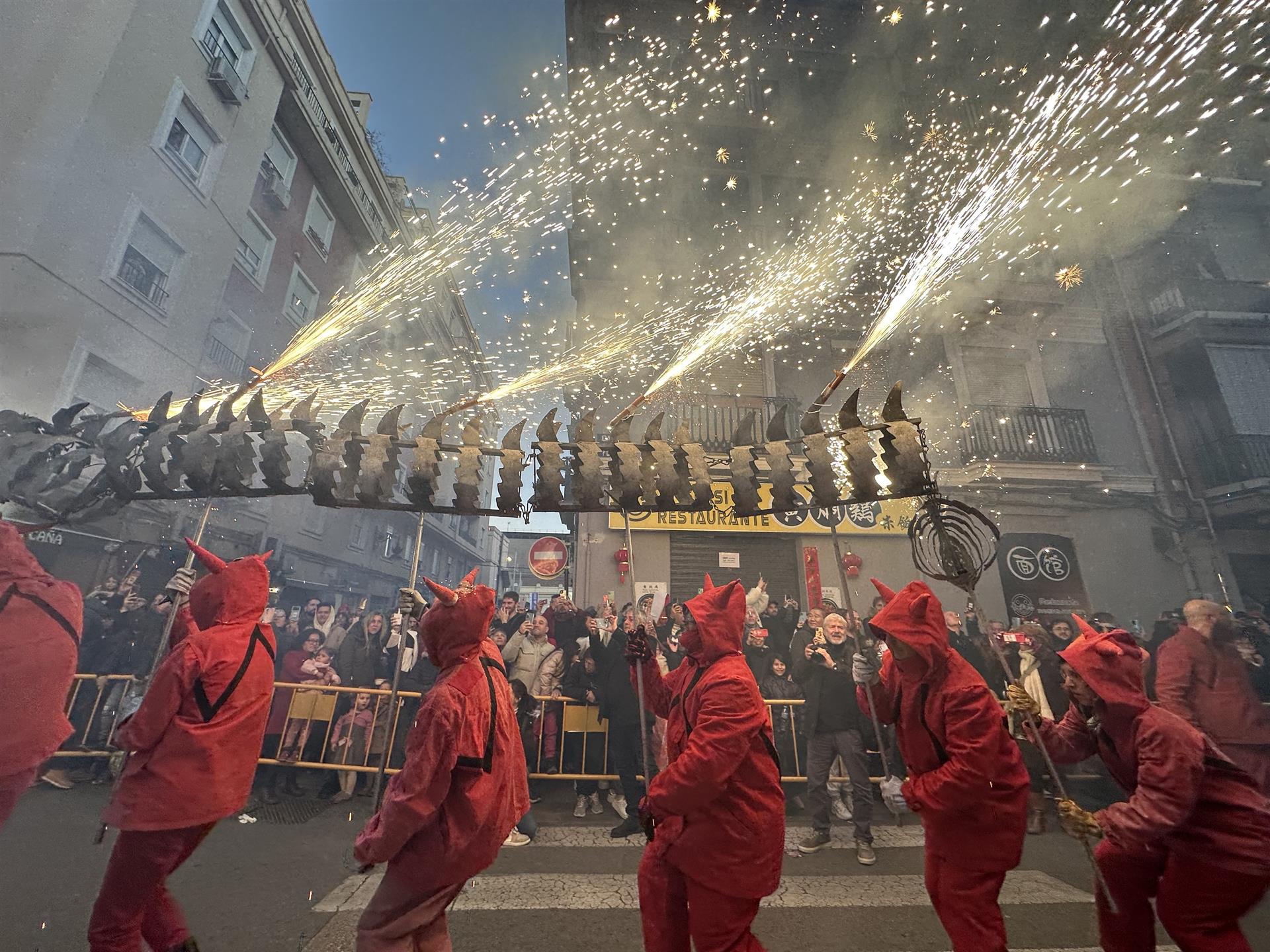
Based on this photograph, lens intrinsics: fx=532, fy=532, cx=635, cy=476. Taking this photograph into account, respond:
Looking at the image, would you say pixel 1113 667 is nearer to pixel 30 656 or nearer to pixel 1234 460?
pixel 30 656

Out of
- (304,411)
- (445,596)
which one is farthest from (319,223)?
(445,596)

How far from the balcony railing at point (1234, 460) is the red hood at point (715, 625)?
17.3 meters

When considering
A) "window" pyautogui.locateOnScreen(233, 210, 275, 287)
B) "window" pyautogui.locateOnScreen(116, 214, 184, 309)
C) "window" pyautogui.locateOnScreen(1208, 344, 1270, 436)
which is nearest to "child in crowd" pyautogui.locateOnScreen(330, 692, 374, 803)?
"window" pyautogui.locateOnScreen(116, 214, 184, 309)

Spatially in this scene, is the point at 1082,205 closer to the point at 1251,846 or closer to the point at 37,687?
the point at 1251,846

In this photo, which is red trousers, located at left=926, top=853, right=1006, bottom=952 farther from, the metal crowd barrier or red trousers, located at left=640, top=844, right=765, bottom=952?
the metal crowd barrier

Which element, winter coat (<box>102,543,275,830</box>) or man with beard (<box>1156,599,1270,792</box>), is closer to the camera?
winter coat (<box>102,543,275,830</box>)

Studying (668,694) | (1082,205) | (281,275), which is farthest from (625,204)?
(668,694)

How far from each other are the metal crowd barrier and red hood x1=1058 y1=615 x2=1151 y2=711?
4.02 metres

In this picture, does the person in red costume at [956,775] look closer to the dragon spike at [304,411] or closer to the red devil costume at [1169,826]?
the red devil costume at [1169,826]

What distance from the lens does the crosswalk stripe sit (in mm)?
3768

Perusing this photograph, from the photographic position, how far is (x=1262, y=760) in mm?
4766

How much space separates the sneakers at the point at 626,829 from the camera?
17.4ft

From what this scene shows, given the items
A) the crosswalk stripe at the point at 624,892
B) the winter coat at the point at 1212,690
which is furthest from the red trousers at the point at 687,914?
the winter coat at the point at 1212,690

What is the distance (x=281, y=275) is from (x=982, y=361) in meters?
21.4
